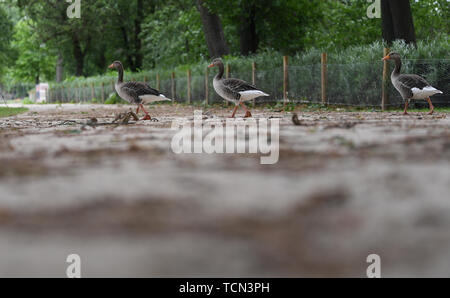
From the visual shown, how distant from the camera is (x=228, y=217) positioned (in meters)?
1.95

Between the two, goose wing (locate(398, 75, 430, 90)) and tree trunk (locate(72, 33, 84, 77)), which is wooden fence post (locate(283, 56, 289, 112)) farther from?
tree trunk (locate(72, 33, 84, 77))

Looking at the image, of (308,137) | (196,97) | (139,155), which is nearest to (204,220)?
(139,155)

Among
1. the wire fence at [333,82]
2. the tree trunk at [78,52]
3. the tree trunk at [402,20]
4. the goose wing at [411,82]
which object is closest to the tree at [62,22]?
the tree trunk at [78,52]

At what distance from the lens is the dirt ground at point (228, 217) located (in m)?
1.58

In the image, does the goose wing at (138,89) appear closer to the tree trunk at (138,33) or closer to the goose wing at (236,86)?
the goose wing at (236,86)

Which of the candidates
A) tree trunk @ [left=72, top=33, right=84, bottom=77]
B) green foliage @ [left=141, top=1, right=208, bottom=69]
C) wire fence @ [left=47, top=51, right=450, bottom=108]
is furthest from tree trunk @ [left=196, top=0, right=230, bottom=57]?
tree trunk @ [left=72, top=33, right=84, bottom=77]

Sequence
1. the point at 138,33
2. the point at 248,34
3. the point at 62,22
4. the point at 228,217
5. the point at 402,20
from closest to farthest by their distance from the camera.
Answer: the point at 228,217, the point at 402,20, the point at 248,34, the point at 138,33, the point at 62,22

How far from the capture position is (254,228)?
5.95 feet

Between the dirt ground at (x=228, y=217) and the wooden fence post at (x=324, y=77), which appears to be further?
the wooden fence post at (x=324, y=77)

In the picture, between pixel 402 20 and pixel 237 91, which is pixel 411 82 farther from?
pixel 402 20

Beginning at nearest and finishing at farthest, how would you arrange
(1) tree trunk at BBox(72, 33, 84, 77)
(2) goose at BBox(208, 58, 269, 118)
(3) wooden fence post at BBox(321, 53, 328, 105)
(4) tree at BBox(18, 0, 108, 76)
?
1. (2) goose at BBox(208, 58, 269, 118)
2. (3) wooden fence post at BBox(321, 53, 328, 105)
3. (4) tree at BBox(18, 0, 108, 76)
4. (1) tree trunk at BBox(72, 33, 84, 77)

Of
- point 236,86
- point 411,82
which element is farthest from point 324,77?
point 236,86

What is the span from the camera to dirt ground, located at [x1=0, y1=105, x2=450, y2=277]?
62.0 inches

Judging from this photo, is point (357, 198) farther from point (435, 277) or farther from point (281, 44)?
point (281, 44)
